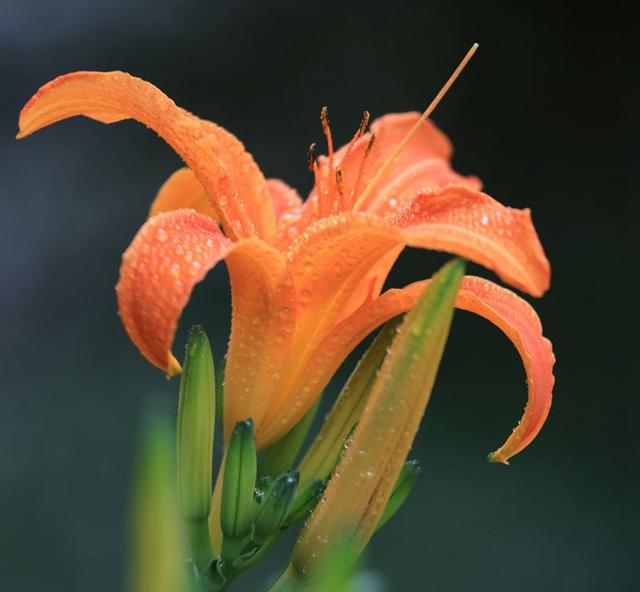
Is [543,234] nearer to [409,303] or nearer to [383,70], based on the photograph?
[383,70]

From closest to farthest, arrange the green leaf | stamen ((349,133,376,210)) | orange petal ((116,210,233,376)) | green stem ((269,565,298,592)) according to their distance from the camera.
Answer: the green leaf → orange petal ((116,210,233,376)) → green stem ((269,565,298,592)) → stamen ((349,133,376,210))

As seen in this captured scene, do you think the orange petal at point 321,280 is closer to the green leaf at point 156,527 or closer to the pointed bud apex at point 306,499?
the pointed bud apex at point 306,499

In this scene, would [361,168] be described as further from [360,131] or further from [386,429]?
[386,429]

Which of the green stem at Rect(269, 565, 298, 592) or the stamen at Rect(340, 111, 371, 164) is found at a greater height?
the stamen at Rect(340, 111, 371, 164)

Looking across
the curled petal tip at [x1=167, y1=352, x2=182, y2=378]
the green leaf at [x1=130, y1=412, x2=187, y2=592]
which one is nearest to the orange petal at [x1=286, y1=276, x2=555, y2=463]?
the curled petal tip at [x1=167, y1=352, x2=182, y2=378]

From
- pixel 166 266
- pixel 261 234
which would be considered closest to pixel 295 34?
pixel 261 234

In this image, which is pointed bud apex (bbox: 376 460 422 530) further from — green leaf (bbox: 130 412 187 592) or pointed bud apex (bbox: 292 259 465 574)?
green leaf (bbox: 130 412 187 592)
